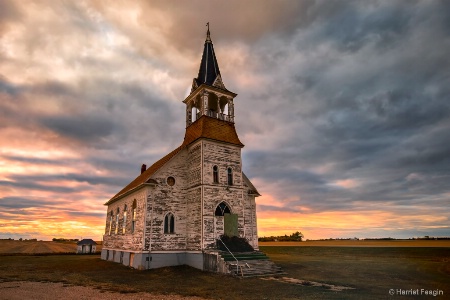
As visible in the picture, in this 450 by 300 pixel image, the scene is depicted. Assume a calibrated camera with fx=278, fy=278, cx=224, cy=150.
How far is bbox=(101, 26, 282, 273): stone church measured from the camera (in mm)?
22812

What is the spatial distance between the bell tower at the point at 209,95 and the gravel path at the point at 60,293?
17.3 metres

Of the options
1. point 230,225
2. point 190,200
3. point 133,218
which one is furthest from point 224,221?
point 133,218

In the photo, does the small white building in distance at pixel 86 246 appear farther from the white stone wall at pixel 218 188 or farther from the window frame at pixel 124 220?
the white stone wall at pixel 218 188

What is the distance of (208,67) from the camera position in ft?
98.6

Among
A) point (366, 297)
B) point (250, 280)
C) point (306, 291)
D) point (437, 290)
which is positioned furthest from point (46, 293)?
point (437, 290)

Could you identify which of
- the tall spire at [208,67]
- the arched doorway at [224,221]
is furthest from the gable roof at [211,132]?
the arched doorway at [224,221]

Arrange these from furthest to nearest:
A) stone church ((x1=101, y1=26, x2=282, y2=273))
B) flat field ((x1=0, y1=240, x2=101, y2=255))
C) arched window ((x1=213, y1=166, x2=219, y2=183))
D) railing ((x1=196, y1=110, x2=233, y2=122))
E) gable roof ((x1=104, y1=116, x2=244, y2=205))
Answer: flat field ((x1=0, y1=240, x2=101, y2=255)), railing ((x1=196, y1=110, x2=233, y2=122)), gable roof ((x1=104, y1=116, x2=244, y2=205)), arched window ((x1=213, y1=166, x2=219, y2=183)), stone church ((x1=101, y1=26, x2=282, y2=273))

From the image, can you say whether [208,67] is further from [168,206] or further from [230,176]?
[168,206]

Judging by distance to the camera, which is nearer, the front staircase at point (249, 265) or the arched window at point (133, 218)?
the front staircase at point (249, 265)

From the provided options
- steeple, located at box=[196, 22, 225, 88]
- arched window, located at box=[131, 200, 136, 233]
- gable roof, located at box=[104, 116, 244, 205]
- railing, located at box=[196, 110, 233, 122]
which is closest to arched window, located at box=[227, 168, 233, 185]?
gable roof, located at box=[104, 116, 244, 205]

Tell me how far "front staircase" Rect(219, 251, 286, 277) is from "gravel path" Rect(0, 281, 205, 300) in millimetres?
7319

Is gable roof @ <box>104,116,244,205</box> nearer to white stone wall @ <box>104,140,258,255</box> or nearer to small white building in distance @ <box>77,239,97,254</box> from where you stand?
white stone wall @ <box>104,140,258,255</box>

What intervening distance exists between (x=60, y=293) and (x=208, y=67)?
23863 millimetres

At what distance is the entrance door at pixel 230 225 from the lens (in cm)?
2353
